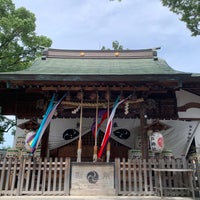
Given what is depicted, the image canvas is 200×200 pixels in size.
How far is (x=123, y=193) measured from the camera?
5754 mm

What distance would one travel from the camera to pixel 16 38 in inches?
525

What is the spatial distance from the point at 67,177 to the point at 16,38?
10.6 metres

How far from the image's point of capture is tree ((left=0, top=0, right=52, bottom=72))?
41.4 feet

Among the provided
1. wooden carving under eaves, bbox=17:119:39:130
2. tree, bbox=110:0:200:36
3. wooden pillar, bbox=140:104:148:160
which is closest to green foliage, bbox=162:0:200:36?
tree, bbox=110:0:200:36

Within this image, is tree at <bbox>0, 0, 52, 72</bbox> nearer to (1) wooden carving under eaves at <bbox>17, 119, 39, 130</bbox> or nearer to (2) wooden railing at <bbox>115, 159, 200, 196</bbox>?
(1) wooden carving under eaves at <bbox>17, 119, 39, 130</bbox>

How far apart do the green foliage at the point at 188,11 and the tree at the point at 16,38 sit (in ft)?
26.9

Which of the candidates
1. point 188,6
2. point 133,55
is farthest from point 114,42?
point 188,6

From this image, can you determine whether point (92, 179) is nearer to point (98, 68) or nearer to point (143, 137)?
point (143, 137)

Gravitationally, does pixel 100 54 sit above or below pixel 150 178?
above

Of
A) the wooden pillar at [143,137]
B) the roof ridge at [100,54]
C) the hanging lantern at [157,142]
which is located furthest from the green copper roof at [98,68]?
the hanging lantern at [157,142]

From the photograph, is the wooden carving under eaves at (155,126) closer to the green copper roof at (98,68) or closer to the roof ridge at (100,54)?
the green copper roof at (98,68)

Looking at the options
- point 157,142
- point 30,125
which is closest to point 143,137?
point 157,142

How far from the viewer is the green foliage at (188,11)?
927 cm

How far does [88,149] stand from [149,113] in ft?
10.4
